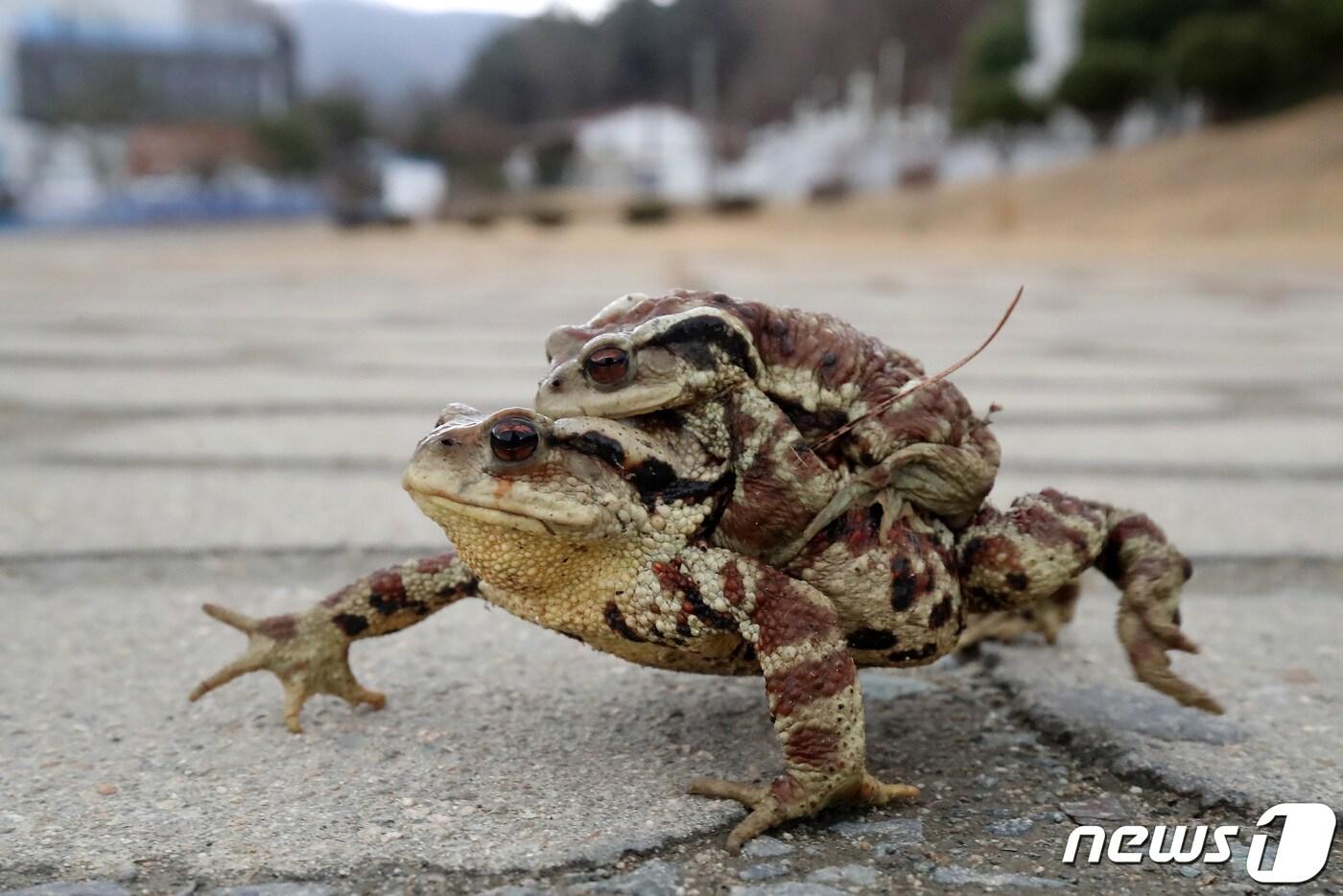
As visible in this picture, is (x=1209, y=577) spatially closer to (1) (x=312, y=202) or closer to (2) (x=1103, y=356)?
(2) (x=1103, y=356)

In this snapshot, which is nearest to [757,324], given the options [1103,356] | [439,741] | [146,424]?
[439,741]

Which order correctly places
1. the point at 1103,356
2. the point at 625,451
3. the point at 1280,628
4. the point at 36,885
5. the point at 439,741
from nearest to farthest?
the point at 36,885 → the point at 625,451 → the point at 439,741 → the point at 1280,628 → the point at 1103,356

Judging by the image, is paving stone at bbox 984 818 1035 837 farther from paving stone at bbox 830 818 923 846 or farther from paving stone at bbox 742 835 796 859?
paving stone at bbox 742 835 796 859

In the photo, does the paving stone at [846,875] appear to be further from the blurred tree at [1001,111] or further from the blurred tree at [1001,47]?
the blurred tree at [1001,47]

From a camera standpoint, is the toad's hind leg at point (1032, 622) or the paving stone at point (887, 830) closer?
the paving stone at point (887, 830)

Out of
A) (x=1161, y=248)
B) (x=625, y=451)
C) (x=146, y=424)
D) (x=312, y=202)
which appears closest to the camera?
(x=625, y=451)

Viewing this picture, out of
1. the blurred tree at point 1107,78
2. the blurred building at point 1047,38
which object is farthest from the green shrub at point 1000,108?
the blurred building at point 1047,38

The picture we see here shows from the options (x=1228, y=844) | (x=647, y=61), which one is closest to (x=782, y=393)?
(x=1228, y=844)
